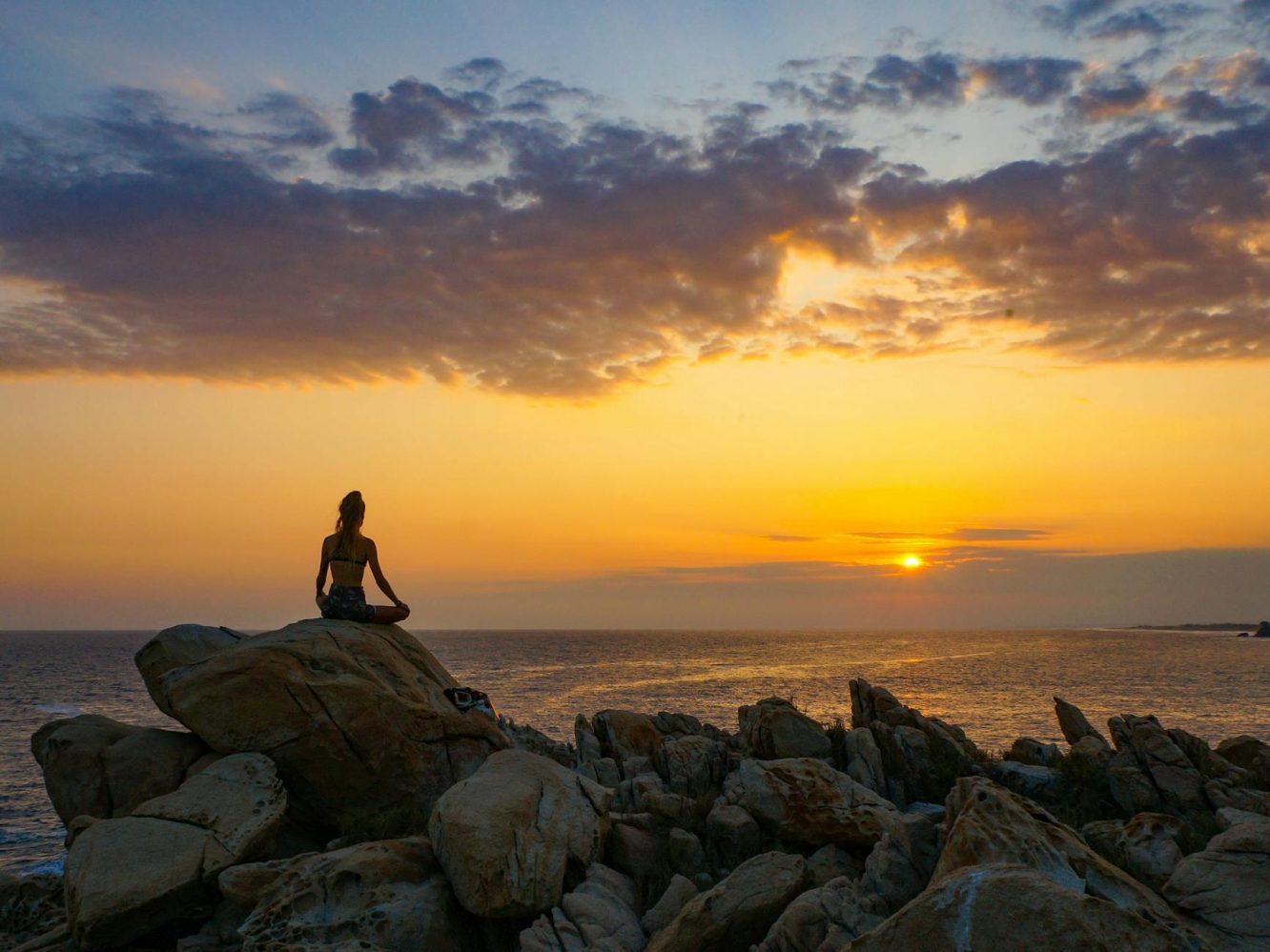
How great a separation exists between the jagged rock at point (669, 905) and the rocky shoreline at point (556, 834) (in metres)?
0.05

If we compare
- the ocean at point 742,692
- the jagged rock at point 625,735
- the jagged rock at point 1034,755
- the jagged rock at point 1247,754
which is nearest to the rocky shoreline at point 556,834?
the jagged rock at point 1247,754

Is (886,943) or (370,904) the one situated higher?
(886,943)

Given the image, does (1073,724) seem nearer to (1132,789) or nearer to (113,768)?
(1132,789)

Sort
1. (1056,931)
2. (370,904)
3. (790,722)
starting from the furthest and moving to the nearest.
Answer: (790,722) < (370,904) < (1056,931)

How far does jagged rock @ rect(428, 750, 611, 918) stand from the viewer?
12547 mm

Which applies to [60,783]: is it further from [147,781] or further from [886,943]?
[886,943]

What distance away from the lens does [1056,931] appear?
769cm

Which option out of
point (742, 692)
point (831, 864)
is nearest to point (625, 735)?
point (831, 864)

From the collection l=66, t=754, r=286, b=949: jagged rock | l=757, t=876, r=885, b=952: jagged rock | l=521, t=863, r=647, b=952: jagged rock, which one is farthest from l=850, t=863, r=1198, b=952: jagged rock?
l=66, t=754, r=286, b=949: jagged rock

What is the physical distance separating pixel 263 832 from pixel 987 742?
38.1 m

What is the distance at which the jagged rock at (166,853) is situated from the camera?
1327cm

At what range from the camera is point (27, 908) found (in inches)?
671

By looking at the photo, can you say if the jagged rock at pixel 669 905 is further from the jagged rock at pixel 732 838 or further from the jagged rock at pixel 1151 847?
the jagged rock at pixel 1151 847

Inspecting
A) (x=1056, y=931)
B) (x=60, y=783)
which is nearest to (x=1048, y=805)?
(x=1056, y=931)
